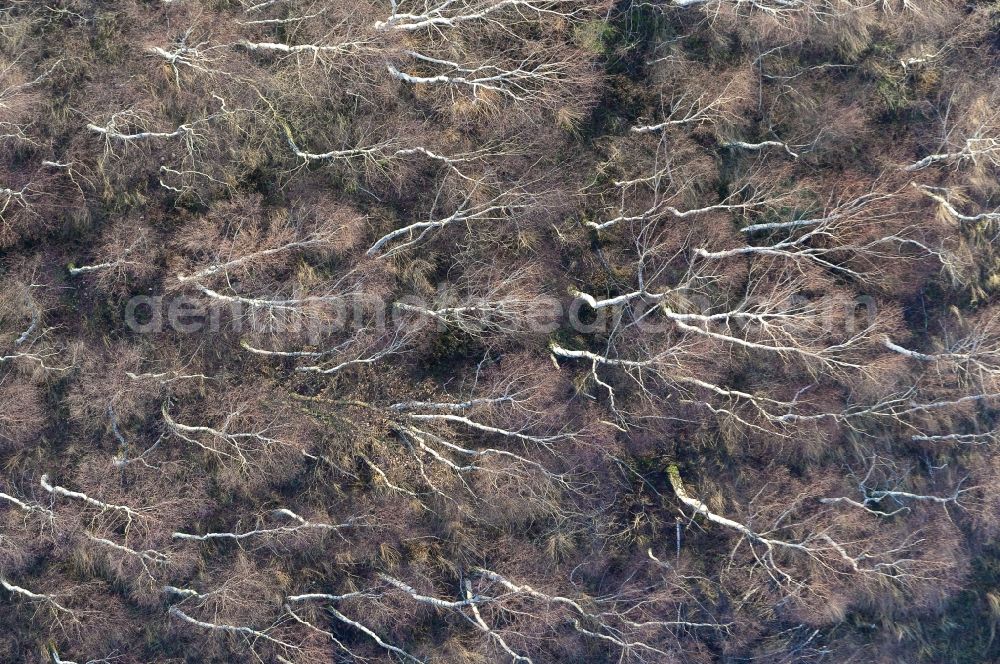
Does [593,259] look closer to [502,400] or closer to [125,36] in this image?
[502,400]

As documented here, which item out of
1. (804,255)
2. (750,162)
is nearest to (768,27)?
(750,162)

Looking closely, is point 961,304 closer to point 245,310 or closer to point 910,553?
point 910,553

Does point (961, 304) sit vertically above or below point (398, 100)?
below

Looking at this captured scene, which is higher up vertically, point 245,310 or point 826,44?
point 826,44

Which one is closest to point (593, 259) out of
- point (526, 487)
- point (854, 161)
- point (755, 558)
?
point (526, 487)

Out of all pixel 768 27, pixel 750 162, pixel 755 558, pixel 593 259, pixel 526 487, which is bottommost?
pixel 755 558

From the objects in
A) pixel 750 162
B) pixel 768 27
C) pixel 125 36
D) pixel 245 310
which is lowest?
pixel 245 310
